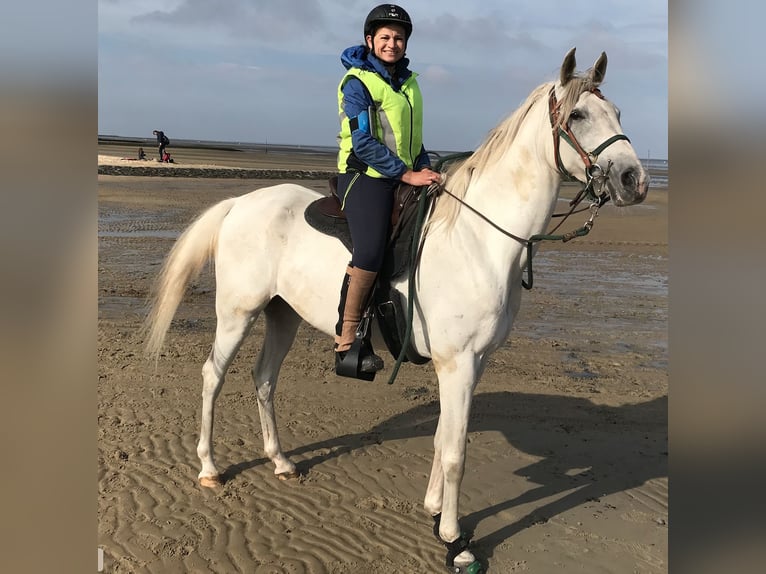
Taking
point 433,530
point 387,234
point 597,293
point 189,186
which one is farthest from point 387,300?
point 189,186

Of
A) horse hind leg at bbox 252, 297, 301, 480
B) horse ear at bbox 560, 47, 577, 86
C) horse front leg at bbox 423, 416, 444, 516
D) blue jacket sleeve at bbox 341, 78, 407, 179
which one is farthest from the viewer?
horse hind leg at bbox 252, 297, 301, 480

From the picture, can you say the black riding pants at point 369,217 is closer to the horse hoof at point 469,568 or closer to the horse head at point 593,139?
the horse head at point 593,139

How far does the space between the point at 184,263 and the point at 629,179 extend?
3.25 metres

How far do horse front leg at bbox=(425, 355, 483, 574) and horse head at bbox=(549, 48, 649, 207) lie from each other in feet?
3.89

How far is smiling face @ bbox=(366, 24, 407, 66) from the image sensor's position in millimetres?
3537

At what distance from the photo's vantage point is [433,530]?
13.0 ft

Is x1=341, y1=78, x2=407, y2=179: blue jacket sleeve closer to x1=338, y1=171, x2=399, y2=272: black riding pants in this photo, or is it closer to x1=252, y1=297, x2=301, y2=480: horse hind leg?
x1=338, y1=171, x2=399, y2=272: black riding pants

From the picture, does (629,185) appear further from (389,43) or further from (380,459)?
(380,459)

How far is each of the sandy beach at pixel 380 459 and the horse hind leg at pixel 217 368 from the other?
15cm

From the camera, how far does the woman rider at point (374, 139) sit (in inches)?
137

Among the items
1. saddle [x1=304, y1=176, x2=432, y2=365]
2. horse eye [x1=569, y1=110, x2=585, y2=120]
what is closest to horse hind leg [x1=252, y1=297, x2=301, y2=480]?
saddle [x1=304, y1=176, x2=432, y2=365]

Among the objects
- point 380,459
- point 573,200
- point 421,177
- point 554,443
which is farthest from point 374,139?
point 554,443

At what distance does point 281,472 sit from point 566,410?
294 centimetres
